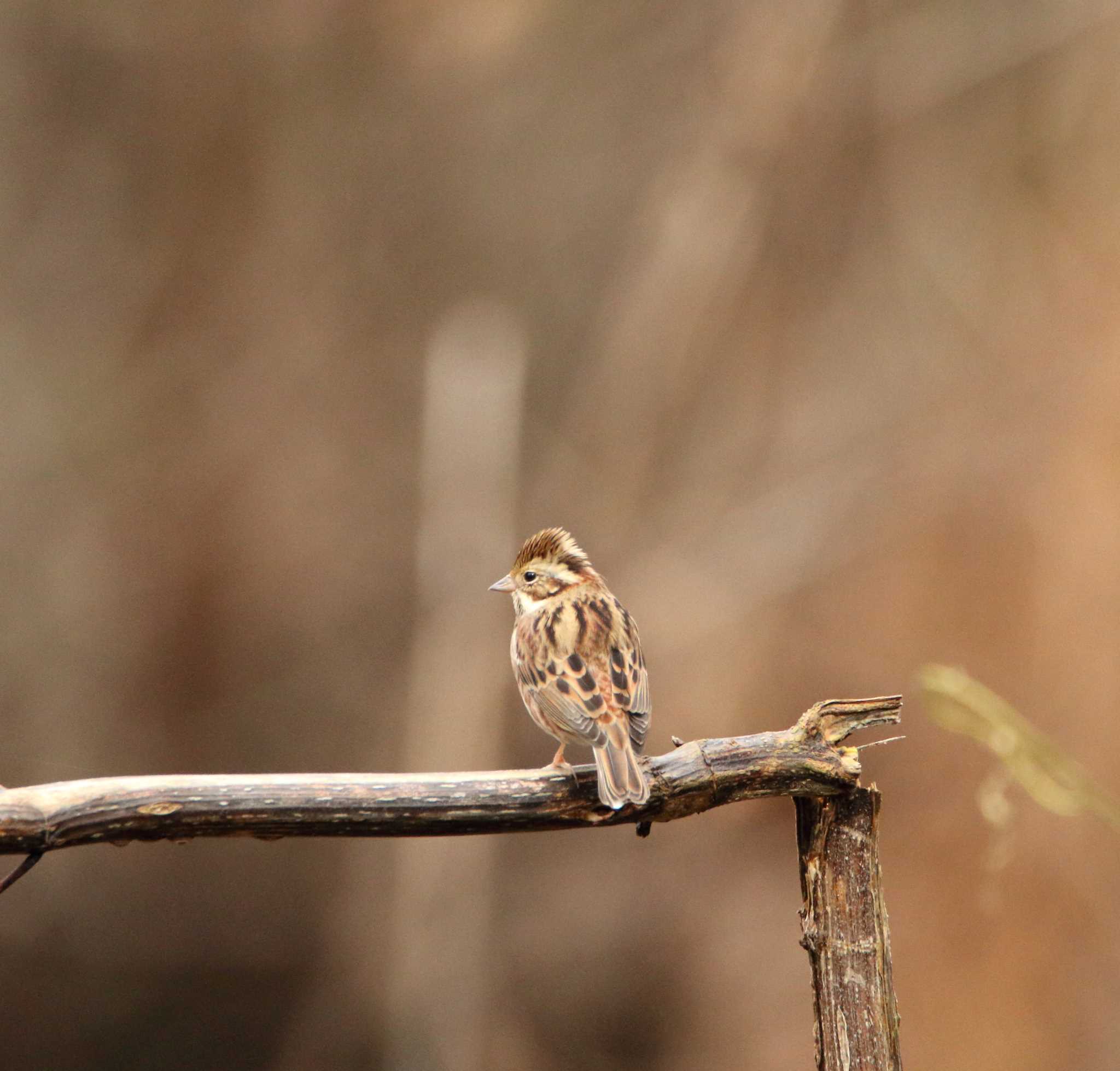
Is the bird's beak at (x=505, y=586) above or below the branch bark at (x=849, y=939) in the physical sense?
above

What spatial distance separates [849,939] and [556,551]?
69.7 inches

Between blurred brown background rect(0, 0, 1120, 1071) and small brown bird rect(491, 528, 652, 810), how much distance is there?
3306mm

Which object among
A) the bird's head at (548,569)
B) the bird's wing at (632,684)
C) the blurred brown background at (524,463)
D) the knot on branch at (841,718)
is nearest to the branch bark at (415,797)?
the knot on branch at (841,718)

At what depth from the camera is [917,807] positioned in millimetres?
6926

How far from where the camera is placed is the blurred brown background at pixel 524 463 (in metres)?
7.02

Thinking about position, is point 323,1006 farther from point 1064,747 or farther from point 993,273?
point 993,273

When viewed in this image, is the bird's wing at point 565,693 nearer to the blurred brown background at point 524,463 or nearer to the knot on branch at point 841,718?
the knot on branch at point 841,718

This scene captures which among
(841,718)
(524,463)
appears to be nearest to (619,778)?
(841,718)

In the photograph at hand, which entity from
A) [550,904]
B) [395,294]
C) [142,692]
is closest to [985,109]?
[395,294]

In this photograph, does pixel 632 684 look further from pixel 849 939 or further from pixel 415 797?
pixel 415 797

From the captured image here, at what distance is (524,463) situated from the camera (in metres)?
7.34

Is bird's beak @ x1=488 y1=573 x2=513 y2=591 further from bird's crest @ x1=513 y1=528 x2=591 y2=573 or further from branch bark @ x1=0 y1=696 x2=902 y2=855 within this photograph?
branch bark @ x1=0 y1=696 x2=902 y2=855

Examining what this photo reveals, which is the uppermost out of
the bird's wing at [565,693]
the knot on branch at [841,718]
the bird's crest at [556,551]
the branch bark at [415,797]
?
the bird's crest at [556,551]

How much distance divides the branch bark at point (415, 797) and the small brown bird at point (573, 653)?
0.28 metres
